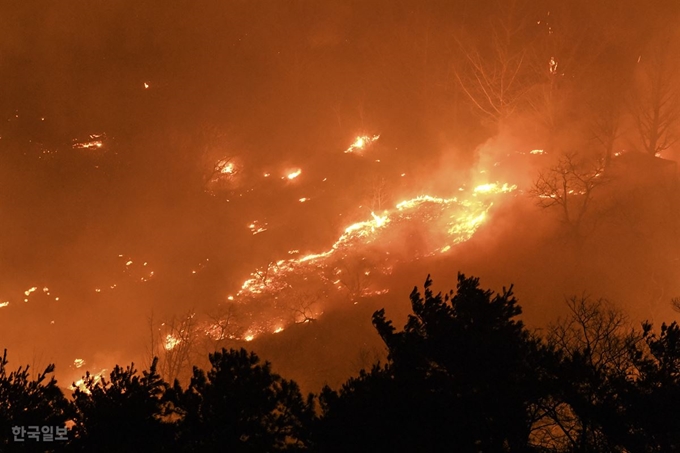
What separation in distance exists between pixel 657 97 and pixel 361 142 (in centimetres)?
2245

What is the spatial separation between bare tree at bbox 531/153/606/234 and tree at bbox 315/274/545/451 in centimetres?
2247

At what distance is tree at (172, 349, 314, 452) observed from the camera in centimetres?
1034

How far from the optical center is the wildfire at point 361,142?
44.6 m

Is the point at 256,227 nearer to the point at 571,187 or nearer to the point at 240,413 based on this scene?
the point at 571,187

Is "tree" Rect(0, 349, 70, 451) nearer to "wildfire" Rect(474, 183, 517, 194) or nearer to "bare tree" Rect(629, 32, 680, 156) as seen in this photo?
"wildfire" Rect(474, 183, 517, 194)

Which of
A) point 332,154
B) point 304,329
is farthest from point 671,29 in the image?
point 304,329

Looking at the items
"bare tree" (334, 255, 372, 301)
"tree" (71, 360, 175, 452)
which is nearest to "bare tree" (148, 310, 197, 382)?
"bare tree" (334, 255, 372, 301)

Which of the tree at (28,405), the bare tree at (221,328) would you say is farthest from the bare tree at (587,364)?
the bare tree at (221,328)

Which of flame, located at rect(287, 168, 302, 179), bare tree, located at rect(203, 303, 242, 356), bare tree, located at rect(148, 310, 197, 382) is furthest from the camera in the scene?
flame, located at rect(287, 168, 302, 179)

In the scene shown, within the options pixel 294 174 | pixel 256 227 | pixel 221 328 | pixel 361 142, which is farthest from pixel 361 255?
pixel 361 142

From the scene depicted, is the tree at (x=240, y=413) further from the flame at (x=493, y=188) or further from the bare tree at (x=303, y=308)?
the flame at (x=493, y=188)

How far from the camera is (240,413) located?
1080 cm

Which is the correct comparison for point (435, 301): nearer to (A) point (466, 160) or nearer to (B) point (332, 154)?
(A) point (466, 160)

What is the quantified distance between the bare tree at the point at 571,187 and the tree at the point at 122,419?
87.6 feet
